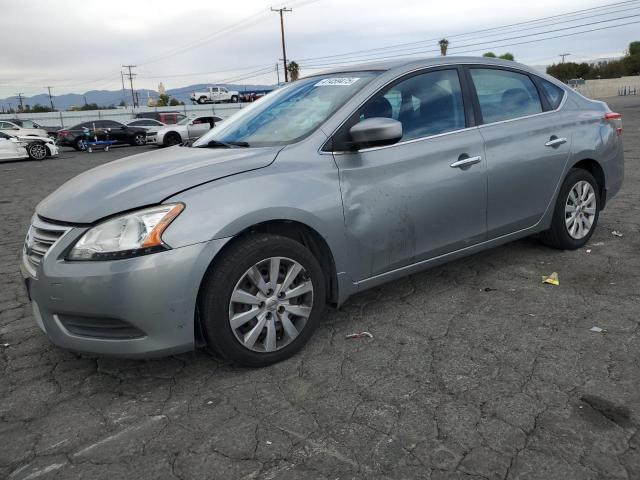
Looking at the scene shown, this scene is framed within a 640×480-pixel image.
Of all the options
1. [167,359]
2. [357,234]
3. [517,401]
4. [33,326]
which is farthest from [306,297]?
[33,326]

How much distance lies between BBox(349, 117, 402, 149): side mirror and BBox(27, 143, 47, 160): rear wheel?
19.7 m

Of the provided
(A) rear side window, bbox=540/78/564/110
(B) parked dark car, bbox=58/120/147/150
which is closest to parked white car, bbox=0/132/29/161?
(B) parked dark car, bbox=58/120/147/150

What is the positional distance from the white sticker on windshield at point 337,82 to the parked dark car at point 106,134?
22.8m

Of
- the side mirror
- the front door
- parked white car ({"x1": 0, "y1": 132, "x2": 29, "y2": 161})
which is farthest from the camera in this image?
parked white car ({"x1": 0, "y1": 132, "x2": 29, "y2": 161})

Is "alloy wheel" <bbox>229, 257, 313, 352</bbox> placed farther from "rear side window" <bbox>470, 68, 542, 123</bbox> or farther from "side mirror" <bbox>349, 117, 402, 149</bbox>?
"rear side window" <bbox>470, 68, 542, 123</bbox>

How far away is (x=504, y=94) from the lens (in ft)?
13.4

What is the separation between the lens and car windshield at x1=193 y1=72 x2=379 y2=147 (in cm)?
330

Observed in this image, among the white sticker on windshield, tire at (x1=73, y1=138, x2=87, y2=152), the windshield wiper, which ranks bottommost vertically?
tire at (x1=73, y1=138, x2=87, y2=152)

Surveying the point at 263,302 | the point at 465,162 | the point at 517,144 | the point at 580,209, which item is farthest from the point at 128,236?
the point at 580,209

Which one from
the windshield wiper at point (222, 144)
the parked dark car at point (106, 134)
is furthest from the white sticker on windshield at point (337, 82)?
the parked dark car at point (106, 134)

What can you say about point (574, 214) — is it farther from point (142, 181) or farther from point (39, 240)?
point (39, 240)

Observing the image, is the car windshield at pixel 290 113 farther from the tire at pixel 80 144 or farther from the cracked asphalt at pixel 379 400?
the tire at pixel 80 144

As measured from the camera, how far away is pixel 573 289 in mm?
3859

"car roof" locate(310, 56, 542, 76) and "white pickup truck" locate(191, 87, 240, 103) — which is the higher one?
"white pickup truck" locate(191, 87, 240, 103)
